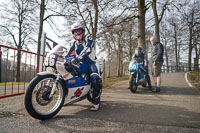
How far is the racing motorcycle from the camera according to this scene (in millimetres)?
2398

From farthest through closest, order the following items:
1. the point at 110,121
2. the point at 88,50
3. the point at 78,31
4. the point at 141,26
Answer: the point at 141,26, the point at 78,31, the point at 88,50, the point at 110,121

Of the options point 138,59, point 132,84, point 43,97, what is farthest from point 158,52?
point 43,97

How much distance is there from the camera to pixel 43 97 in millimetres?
2564

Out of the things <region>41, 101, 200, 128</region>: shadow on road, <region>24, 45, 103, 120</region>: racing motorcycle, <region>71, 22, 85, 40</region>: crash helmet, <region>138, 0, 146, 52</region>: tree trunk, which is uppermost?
<region>138, 0, 146, 52</region>: tree trunk

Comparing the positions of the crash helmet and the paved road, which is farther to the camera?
the crash helmet

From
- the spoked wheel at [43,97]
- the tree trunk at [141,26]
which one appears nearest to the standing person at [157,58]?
the tree trunk at [141,26]

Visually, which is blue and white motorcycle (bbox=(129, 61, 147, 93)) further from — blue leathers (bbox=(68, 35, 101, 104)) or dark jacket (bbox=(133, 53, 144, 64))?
blue leathers (bbox=(68, 35, 101, 104))

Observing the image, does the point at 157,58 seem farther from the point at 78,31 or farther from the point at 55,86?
the point at 55,86

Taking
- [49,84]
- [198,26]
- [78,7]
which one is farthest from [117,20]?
[198,26]

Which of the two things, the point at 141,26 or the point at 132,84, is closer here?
the point at 132,84

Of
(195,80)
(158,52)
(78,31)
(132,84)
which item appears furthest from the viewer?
(195,80)

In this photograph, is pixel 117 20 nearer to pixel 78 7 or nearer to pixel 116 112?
pixel 78 7

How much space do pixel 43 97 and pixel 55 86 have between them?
10.3 inches

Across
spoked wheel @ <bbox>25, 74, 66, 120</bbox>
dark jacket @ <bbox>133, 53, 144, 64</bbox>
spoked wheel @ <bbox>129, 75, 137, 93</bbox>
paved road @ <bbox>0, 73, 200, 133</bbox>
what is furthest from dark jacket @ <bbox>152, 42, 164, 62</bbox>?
spoked wheel @ <bbox>25, 74, 66, 120</bbox>
